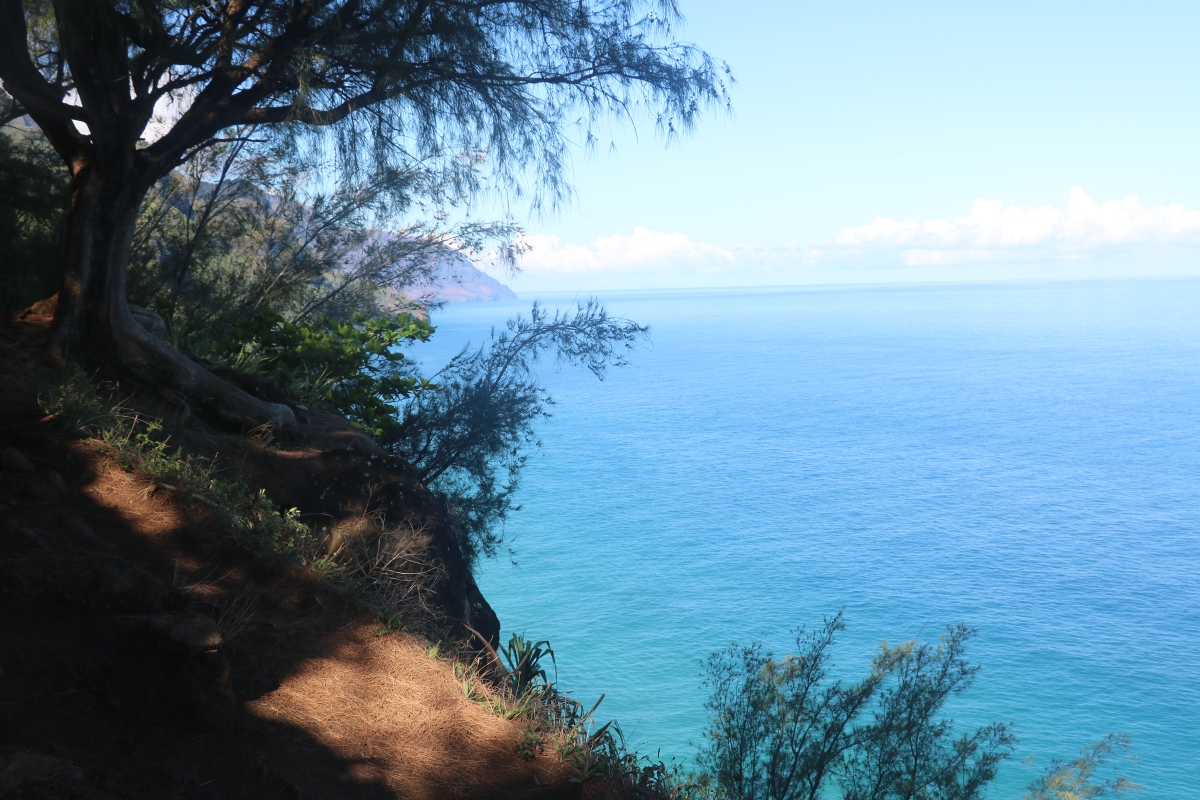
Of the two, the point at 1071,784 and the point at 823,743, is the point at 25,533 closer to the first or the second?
the point at 823,743

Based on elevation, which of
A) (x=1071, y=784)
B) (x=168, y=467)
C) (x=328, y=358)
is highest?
(x=328, y=358)

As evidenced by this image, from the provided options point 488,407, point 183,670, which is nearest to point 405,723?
point 183,670

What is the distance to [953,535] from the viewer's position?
3189 centimetres

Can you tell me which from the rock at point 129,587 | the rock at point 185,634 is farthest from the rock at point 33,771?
the rock at point 129,587

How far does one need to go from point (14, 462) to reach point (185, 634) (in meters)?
1.89

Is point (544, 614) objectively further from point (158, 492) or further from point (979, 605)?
point (158, 492)

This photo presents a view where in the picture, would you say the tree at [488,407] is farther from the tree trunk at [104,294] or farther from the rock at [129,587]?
the rock at [129,587]

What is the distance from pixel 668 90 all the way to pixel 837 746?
33.2ft

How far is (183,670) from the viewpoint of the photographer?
3.71m

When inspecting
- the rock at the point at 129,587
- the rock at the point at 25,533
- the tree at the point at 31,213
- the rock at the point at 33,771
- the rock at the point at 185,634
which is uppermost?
the tree at the point at 31,213

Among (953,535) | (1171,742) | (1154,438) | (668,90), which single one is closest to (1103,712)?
(1171,742)

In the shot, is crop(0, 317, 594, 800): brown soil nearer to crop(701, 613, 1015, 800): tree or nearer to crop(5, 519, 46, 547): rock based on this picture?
crop(5, 519, 46, 547): rock

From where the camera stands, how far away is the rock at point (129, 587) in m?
3.84

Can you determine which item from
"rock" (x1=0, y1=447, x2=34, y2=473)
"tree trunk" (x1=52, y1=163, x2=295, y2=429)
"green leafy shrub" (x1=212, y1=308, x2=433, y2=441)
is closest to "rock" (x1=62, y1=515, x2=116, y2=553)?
"rock" (x1=0, y1=447, x2=34, y2=473)
